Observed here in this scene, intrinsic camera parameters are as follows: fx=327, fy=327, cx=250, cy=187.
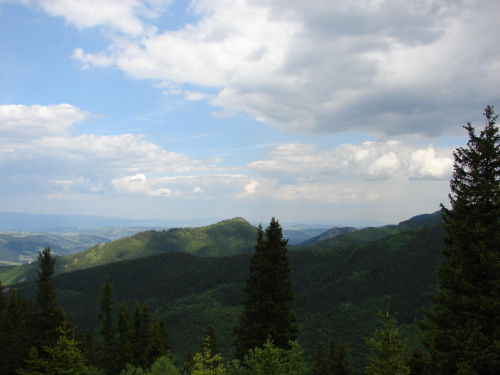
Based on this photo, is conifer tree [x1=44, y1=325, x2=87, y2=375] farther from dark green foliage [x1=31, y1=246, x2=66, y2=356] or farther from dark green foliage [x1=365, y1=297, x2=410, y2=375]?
dark green foliage [x1=365, y1=297, x2=410, y2=375]

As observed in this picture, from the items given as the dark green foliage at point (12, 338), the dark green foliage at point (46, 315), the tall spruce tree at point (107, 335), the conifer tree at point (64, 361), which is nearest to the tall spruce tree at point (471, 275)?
the conifer tree at point (64, 361)

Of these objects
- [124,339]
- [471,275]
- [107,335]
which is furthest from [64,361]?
[471,275]

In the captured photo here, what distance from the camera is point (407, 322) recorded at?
154000 millimetres

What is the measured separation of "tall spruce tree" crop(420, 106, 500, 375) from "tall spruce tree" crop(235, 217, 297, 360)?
1001 centimetres

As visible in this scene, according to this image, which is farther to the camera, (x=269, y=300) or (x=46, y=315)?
(x=46, y=315)

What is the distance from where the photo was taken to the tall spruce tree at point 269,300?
2498 cm

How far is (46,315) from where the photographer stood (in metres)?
34.7

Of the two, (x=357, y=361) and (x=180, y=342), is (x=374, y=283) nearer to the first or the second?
(x=357, y=361)

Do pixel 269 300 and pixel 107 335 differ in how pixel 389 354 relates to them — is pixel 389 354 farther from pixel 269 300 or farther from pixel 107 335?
pixel 107 335

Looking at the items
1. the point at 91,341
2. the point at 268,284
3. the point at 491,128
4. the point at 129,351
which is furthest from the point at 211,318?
the point at 491,128

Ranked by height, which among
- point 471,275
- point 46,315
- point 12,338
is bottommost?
point 12,338

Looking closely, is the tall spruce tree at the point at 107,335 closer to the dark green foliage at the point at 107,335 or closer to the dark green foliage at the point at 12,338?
the dark green foliage at the point at 107,335

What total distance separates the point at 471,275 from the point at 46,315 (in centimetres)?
3865

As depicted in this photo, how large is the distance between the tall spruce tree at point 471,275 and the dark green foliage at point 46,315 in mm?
34877
